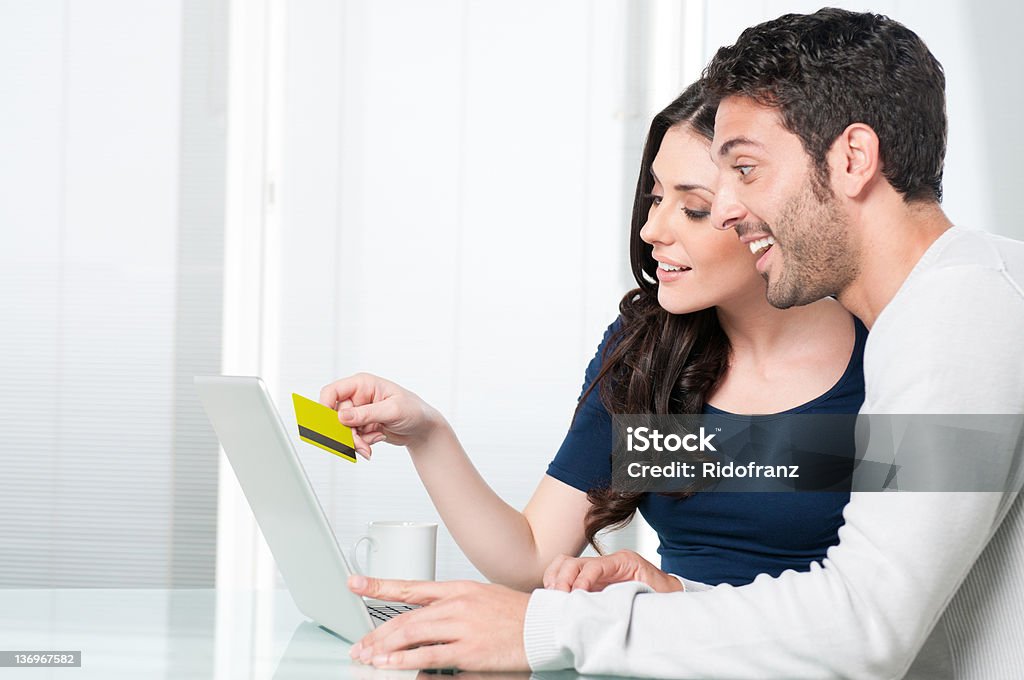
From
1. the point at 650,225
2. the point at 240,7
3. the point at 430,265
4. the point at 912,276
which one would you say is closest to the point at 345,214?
the point at 430,265

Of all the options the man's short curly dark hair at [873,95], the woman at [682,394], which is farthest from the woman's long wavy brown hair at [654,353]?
the man's short curly dark hair at [873,95]

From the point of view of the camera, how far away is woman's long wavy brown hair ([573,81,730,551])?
58.7 inches

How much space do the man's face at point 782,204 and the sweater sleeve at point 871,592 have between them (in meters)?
0.23

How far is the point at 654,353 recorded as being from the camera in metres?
1.59

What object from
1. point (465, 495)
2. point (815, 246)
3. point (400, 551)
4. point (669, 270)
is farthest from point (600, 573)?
point (669, 270)

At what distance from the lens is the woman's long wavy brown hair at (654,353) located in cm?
149

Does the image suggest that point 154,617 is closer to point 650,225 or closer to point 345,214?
point 650,225

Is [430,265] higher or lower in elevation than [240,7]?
lower

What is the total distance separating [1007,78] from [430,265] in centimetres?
181

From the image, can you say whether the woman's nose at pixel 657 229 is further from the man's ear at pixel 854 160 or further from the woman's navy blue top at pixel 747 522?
the man's ear at pixel 854 160

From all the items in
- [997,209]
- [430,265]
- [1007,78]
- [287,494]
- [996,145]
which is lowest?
[287,494]

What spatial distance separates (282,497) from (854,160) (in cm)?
70

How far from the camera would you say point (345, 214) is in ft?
9.59

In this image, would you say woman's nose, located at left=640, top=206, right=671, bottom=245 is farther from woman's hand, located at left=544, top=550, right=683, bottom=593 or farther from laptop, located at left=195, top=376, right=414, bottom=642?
laptop, located at left=195, top=376, right=414, bottom=642
